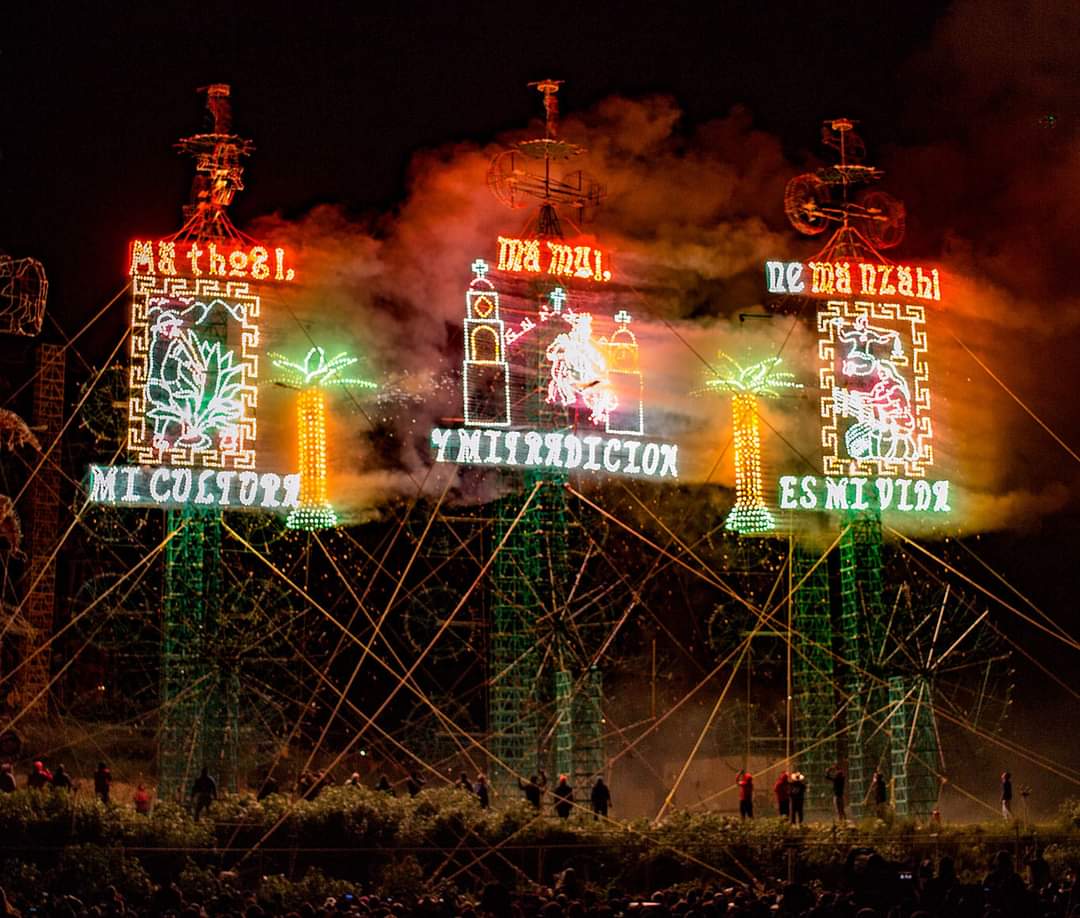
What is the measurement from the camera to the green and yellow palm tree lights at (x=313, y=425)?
35.4 meters

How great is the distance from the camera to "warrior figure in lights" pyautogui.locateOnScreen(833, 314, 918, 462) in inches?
1507

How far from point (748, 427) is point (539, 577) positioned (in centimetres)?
506

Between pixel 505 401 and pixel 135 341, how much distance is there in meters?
5.95

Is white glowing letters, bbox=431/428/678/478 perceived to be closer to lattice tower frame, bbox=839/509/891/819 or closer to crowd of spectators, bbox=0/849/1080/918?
lattice tower frame, bbox=839/509/891/819

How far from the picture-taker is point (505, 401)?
36.2 meters

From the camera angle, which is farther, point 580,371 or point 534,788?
point 580,371

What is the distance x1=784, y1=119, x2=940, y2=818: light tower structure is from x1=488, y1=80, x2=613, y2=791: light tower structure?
152 inches

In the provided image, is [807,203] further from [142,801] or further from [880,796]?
[142,801]

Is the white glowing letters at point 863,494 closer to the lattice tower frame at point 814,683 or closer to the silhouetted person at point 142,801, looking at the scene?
the lattice tower frame at point 814,683

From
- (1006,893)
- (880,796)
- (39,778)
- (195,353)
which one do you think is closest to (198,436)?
(195,353)

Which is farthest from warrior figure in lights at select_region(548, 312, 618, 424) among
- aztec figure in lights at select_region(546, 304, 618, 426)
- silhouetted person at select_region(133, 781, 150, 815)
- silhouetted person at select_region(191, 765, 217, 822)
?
silhouetted person at select_region(133, 781, 150, 815)

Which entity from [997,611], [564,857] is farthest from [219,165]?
[997,611]

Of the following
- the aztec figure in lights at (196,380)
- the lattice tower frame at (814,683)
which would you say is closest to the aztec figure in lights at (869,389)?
the lattice tower frame at (814,683)

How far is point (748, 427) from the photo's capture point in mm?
39031
